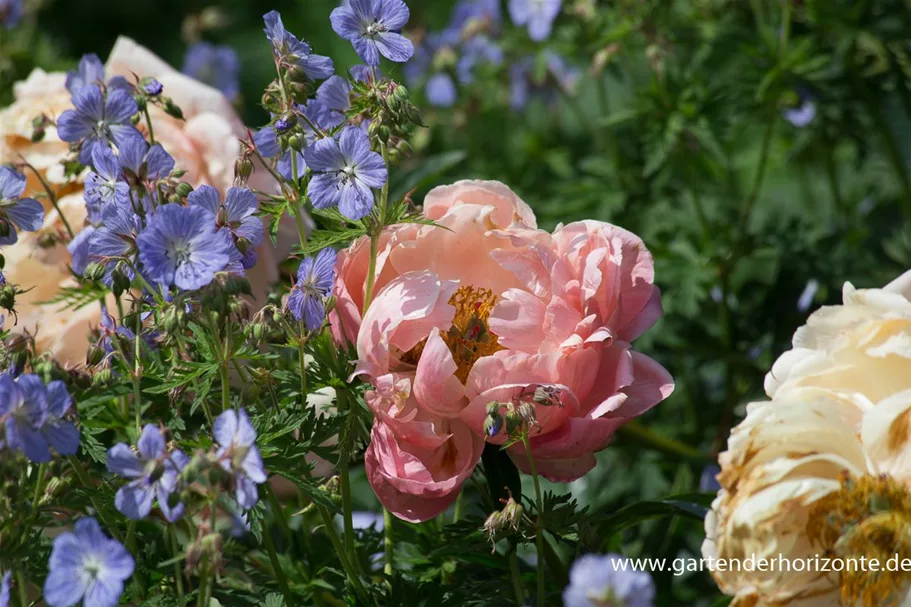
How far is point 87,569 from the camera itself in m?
0.46

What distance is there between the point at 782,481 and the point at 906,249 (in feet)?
2.54

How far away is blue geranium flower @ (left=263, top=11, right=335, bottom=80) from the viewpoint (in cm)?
58

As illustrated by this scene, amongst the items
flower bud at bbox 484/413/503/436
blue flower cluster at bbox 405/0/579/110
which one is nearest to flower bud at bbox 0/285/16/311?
flower bud at bbox 484/413/503/436

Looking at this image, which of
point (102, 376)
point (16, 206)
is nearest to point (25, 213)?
point (16, 206)

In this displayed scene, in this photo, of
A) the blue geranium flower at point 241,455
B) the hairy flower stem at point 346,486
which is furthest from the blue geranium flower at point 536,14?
the blue geranium flower at point 241,455

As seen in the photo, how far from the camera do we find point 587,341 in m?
0.57

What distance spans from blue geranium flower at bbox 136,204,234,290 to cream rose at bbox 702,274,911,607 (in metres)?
0.26

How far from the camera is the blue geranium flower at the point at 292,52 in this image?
22.9 inches

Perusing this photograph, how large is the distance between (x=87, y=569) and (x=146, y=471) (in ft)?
0.16

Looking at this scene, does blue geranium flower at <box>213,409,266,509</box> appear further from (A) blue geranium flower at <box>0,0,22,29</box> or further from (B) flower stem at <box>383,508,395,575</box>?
(A) blue geranium flower at <box>0,0,22,29</box>

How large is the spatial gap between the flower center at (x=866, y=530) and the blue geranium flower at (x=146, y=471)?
0.96 feet

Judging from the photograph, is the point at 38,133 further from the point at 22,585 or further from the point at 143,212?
the point at 22,585

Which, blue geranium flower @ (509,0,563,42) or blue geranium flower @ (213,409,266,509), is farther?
blue geranium flower @ (509,0,563,42)

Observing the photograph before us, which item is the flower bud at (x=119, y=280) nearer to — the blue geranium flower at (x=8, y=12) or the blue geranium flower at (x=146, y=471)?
the blue geranium flower at (x=146, y=471)
